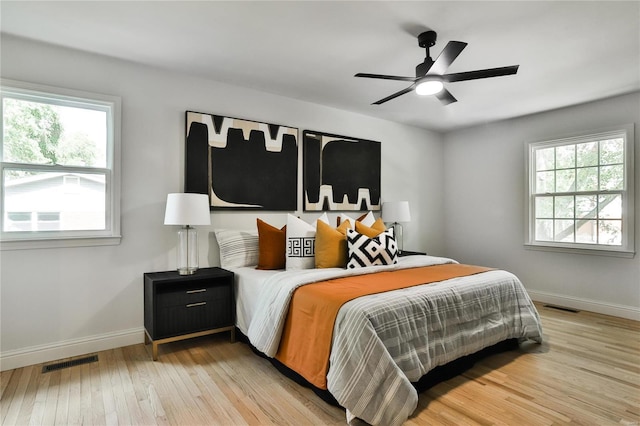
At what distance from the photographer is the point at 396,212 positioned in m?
4.66

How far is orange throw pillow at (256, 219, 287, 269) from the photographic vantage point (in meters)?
3.24

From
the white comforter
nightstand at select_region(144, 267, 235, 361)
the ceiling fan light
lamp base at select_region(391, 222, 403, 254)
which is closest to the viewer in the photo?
the white comforter

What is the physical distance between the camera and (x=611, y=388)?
90.1 inches

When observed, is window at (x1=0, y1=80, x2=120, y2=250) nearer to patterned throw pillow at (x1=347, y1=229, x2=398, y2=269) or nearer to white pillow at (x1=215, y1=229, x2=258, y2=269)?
white pillow at (x1=215, y1=229, x2=258, y2=269)

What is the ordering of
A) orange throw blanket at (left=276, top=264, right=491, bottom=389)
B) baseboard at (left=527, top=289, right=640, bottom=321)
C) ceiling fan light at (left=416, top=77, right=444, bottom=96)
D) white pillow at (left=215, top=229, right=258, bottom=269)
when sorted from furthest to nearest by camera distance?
baseboard at (left=527, top=289, right=640, bottom=321)
white pillow at (left=215, top=229, right=258, bottom=269)
ceiling fan light at (left=416, top=77, right=444, bottom=96)
orange throw blanket at (left=276, top=264, right=491, bottom=389)

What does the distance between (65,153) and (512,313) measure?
3.87 meters

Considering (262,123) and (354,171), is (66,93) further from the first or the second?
(354,171)

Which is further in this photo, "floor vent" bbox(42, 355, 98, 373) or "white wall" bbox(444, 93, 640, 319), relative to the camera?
"white wall" bbox(444, 93, 640, 319)

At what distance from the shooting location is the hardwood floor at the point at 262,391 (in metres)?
1.96

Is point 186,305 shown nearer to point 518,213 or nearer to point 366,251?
point 366,251

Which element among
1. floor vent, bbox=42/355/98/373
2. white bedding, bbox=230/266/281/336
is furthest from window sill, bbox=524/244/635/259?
floor vent, bbox=42/355/98/373

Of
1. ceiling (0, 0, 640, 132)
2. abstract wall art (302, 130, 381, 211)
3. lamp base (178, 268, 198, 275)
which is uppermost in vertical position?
ceiling (0, 0, 640, 132)

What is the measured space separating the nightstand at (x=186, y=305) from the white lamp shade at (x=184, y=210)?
0.46 m

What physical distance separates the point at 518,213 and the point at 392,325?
364 centimetres
